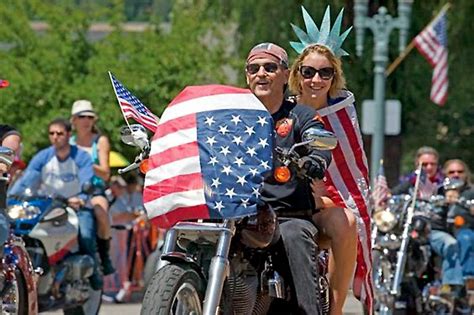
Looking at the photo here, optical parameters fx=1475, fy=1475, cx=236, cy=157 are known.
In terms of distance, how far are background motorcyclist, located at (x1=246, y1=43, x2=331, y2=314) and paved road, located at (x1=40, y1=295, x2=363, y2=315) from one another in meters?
6.87

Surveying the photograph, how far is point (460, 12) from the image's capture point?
2508cm

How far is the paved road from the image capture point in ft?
47.6

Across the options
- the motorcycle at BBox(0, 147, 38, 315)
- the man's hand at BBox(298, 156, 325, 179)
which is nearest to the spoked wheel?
the motorcycle at BBox(0, 147, 38, 315)

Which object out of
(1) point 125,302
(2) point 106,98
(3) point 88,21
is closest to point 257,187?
(1) point 125,302

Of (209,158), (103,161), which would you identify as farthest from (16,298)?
(103,161)

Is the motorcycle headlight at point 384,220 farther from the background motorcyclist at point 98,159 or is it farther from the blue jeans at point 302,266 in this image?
the blue jeans at point 302,266

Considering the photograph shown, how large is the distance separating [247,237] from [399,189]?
670cm

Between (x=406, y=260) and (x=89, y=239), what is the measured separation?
294cm

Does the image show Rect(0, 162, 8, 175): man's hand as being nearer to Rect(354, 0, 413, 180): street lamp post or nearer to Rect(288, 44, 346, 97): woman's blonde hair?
Rect(288, 44, 346, 97): woman's blonde hair

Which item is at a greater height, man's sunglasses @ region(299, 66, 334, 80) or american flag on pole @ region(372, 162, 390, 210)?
man's sunglasses @ region(299, 66, 334, 80)

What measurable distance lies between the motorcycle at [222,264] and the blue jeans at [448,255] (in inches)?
258

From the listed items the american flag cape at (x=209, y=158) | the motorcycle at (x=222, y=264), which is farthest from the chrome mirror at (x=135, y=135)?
the american flag cape at (x=209, y=158)

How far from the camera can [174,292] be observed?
6.36 m

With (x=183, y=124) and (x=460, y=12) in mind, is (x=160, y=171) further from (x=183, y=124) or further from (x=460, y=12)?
(x=460, y=12)
